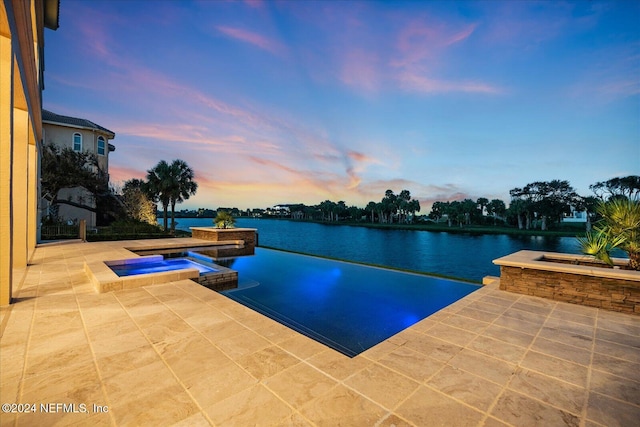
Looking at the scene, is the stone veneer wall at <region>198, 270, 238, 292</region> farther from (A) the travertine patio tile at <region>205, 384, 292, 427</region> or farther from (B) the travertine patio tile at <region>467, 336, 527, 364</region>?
(B) the travertine patio tile at <region>467, 336, 527, 364</region>

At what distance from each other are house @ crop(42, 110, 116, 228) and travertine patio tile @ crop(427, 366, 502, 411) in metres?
27.6

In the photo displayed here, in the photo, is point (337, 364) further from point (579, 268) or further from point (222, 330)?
point (579, 268)

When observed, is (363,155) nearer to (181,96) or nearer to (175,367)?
(181,96)

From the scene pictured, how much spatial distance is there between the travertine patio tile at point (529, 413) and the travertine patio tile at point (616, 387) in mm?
687

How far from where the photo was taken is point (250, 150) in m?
22.3

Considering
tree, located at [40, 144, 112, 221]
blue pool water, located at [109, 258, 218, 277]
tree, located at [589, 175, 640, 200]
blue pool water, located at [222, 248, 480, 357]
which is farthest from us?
tree, located at [589, 175, 640, 200]

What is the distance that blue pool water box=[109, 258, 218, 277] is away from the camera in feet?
24.1

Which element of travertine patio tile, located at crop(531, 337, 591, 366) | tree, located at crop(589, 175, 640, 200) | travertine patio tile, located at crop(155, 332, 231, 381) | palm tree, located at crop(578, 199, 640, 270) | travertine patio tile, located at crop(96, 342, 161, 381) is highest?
tree, located at crop(589, 175, 640, 200)

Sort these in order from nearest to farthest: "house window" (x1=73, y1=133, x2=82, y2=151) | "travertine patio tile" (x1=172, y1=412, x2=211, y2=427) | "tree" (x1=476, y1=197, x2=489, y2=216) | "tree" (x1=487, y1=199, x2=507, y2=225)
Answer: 1. "travertine patio tile" (x1=172, y1=412, x2=211, y2=427)
2. "house window" (x1=73, y1=133, x2=82, y2=151)
3. "tree" (x1=487, y1=199, x2=507, y2=225)
4. "tree" (x1=476, y1=197, x2=489, y2=216)

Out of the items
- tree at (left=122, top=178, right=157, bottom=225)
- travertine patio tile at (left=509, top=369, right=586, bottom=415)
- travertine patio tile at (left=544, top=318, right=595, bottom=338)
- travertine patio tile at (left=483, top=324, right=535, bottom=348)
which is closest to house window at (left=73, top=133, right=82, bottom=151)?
tree at (left=122, top=178, right=157, bottom=225)

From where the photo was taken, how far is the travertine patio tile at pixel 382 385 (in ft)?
6.80

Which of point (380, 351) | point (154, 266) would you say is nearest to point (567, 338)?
point (380, 351)

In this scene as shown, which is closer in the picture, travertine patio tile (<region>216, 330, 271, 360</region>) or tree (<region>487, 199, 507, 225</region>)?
travertine patio tile (<region>216, 330, 271, 360</region>)

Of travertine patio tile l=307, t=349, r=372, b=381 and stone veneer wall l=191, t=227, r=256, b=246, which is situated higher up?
stone veneer wall l=191, t=227, r=256, b=246
